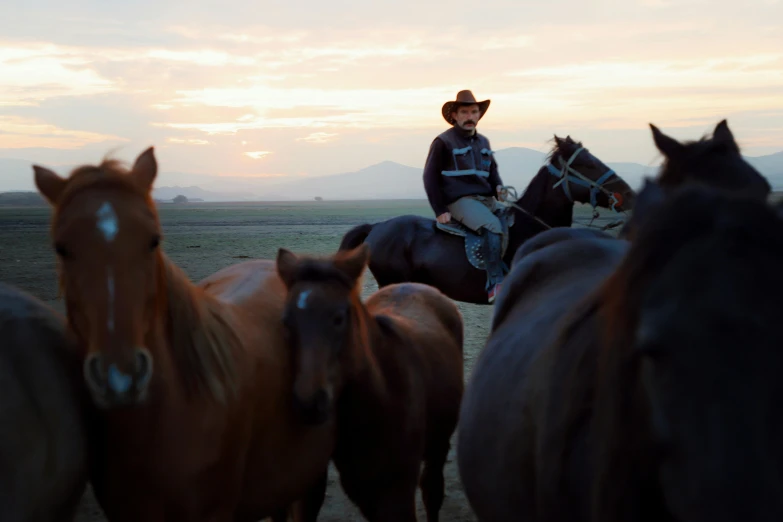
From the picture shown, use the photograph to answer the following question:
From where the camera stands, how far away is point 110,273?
239cm

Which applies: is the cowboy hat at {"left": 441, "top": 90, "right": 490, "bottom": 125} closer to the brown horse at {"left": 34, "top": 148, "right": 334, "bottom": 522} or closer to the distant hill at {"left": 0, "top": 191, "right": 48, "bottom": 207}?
the brown horse at {"left": 34, "top": 148, "right": 334, "bottom": 522}

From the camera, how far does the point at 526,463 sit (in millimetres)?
2279

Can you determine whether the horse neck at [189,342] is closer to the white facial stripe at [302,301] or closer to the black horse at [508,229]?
the white facial stripe at [302,301]

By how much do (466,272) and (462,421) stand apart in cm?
576

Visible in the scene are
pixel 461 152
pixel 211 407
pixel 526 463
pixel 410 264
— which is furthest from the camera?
pixel 410 264

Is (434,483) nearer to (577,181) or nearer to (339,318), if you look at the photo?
(339,318)

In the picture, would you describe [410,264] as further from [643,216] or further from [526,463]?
[643,216]

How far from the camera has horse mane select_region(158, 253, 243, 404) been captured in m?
2.79

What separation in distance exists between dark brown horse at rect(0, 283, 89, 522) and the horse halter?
696 cm

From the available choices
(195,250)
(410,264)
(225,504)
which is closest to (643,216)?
(225,504)

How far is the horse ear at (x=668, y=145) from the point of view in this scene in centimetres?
299

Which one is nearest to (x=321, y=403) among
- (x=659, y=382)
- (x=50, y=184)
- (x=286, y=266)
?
(x=286, y=266)

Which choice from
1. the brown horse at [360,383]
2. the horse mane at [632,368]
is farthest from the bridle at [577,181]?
the horse mane at [632,368]

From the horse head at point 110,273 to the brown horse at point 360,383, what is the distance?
97cm
